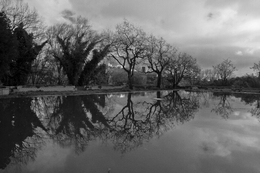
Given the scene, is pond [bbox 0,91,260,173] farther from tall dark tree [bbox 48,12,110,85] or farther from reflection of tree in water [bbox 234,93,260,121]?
tall dark tree [bbox 48,12,110,85]

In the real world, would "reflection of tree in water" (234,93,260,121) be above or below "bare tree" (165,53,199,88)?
below

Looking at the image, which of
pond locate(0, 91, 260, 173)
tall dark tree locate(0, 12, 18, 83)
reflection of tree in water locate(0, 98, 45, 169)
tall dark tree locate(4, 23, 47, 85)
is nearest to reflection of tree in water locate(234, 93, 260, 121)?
pond locate(0, 91, 260, 173)

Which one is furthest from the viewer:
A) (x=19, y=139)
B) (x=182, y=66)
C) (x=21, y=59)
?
(x=182, y=66)

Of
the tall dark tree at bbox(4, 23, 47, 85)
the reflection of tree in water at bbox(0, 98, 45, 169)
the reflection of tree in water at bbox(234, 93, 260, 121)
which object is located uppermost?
the tall dark tree at bbox(4, 23, 47, 85)

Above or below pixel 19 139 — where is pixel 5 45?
above

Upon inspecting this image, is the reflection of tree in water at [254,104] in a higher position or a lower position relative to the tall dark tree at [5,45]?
lower

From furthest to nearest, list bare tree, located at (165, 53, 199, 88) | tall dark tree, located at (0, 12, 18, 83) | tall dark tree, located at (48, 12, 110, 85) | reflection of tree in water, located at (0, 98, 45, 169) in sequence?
bare tree, located at (165, 53, 199, 88)
tall dark tree, located at (48, 12, 110, 85)
tall dark tree, located at (0, 12, 18, 83)
reflection of tree in water, located at (0, 98, 45, 169)

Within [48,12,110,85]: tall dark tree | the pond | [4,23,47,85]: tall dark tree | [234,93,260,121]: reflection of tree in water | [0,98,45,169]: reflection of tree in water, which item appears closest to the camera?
the pond

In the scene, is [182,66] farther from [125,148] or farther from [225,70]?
[125,148]

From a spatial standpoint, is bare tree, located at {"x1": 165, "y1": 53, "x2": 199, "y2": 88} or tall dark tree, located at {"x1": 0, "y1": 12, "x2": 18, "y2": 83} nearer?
tall dark tree, located at {"x1": 0, "y1": 12, "x2": 18, "y2": 83}

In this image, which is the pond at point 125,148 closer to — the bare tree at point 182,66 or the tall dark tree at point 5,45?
the tall dark tree at point 5,45

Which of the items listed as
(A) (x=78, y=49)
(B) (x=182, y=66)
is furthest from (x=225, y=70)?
(A) (x=78, y=49)

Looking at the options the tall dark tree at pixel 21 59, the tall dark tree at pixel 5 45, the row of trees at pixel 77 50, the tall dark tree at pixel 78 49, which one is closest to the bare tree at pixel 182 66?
the row of trees at pixel 77 50

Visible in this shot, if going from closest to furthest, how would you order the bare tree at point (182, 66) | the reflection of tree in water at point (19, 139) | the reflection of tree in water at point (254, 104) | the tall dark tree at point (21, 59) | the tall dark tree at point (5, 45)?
the reflection of tree in water at point (19, 139) < the reflection of tree in water at point (254, 104) < the tall dark tree at point (5, 45) < the tall dark tree at point (21, 59) < the bare tree at point (182, 66)
